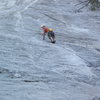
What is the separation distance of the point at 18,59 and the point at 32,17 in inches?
322

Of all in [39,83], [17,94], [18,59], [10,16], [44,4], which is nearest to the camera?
[17,94]

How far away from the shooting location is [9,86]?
43.1 feet

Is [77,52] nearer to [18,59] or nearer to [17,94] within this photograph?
[18,59]

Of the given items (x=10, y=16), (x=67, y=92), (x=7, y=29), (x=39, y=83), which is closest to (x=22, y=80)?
(x=39, y=83)

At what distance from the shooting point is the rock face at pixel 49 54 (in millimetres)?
13225

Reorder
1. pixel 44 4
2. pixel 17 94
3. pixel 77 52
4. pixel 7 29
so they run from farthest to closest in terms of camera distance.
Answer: pixel 44 4, pixel 7 29, pixel 77 52, pixel 17 94

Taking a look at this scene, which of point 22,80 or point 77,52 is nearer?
point 22,80

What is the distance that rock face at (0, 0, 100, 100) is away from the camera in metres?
13.2

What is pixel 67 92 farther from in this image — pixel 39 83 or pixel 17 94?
pixel 17 94

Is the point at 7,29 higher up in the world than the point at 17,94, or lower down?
higher up

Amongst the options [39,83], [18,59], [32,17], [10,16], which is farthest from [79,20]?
[39,83]

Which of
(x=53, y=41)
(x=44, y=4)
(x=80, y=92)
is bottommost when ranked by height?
(x=80, y=92)

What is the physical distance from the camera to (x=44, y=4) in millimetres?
26766

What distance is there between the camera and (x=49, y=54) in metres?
16.8
